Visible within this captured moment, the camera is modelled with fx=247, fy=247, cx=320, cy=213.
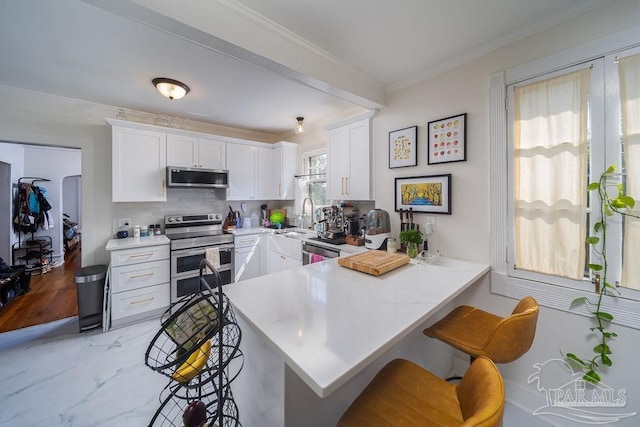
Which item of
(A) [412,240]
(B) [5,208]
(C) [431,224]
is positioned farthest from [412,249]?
(B) [5,208]

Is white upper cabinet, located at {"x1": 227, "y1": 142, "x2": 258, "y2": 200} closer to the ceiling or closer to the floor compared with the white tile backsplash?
closer to the ceiling

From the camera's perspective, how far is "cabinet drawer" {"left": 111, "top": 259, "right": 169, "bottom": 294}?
268 cm

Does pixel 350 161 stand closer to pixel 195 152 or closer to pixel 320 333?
pixel 195 152

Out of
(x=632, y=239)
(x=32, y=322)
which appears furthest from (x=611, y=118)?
(x=32, y=322)

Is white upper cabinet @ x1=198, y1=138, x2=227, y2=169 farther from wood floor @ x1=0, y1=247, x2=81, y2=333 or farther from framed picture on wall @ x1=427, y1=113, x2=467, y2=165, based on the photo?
framed picture on wall @ x1=427, y1=113, x2=467, y2=165

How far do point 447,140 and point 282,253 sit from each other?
7.85 ft

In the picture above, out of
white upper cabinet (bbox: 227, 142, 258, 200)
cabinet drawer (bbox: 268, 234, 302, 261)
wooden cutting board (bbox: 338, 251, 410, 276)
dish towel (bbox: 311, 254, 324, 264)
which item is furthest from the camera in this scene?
white upper cabinet (bbox: 227, 142, 258, 200)

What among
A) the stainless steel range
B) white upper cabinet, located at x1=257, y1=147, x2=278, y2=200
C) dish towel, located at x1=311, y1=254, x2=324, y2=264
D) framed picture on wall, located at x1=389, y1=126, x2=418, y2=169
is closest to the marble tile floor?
the stainless steel range

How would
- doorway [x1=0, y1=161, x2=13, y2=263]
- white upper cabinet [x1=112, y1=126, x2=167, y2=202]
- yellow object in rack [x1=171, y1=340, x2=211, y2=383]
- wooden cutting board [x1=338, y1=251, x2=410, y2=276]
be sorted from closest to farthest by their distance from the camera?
yellow object in rack [x1=171, y1=340, x2=211, y2=383] < wooden cutting board [x1=338, y1=251, x2=410, y2=276] < white upper cabinet [x1=112, y1=126, x2=167, y2=202] < doorway [x1=0, y1=161, x2=13, y2=263]

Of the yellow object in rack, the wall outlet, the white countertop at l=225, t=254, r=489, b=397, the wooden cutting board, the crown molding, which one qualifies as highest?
the crown molding

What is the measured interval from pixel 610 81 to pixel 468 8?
0.92 metres

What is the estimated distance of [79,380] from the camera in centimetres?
197

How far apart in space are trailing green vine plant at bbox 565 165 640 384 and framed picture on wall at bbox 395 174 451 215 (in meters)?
0.86

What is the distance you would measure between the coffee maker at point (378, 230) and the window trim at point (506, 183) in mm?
902
